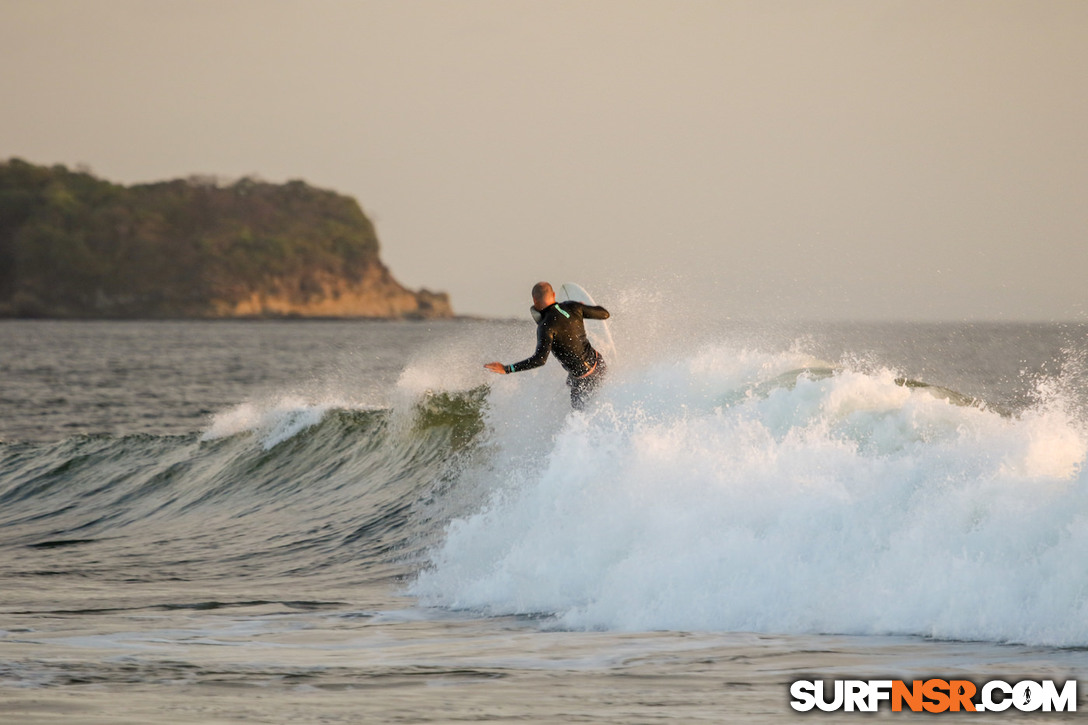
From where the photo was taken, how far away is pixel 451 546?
10375mm

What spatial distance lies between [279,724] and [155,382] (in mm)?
40349

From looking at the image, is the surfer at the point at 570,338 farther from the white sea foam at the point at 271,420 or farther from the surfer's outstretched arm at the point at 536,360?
the white sea foam at the point at 271,420

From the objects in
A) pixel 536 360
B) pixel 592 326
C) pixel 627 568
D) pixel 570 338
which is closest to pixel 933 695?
pixel 627 568

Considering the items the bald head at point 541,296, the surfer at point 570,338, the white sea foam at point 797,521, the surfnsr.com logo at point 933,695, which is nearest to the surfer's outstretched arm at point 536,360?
the surfer at point 570,338

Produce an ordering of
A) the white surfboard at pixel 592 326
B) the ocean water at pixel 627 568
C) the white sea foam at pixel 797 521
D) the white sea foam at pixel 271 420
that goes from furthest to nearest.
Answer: the white sea foam at pixel 271 420
the white surfboard at pixel 592 326
the white sea foam at pixel 797 521
the ocean water at pixel 627 568

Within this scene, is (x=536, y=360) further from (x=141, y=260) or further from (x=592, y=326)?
(x=141, y=260)

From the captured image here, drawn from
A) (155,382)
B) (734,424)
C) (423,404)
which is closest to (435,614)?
(734,424)

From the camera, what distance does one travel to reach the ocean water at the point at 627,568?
669cm

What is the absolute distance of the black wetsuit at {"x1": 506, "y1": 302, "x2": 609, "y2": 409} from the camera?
36.4 ft

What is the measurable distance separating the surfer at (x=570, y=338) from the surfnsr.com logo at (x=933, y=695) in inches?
A: 199

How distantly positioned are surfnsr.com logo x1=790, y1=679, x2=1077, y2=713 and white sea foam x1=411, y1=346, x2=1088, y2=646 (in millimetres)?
919

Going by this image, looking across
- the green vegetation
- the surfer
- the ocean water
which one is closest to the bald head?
the surfer

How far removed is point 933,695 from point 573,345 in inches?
223

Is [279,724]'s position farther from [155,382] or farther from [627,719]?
[155,382]
